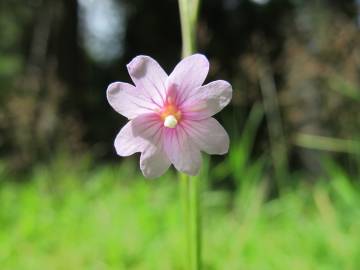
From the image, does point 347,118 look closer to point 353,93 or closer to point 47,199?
point 353,93

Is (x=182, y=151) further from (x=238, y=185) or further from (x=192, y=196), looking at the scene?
(x=238, y=185)

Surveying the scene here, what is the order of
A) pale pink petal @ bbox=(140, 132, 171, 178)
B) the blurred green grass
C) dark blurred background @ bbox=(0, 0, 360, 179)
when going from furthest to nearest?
dark blurred background @ bbox=(0, 0, 360, 179)
the blurred green grass
pale pink petal @ bbox=(140, 132, 171, 178)

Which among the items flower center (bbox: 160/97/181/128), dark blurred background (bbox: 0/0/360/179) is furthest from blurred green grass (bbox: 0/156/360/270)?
flower center (bbox: 160/97/181/128)

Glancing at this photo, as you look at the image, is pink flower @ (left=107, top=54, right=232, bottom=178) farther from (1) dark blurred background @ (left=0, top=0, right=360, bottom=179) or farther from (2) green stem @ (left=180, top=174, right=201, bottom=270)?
(1) dark blurred background @ (left=0, top=0, right=360, bottom=179)

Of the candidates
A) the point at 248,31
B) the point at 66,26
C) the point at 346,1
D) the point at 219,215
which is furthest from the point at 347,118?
the point at 248,31

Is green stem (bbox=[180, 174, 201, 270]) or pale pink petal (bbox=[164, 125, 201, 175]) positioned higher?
pale pink petal (bbox=[164, 125, 201, 175])

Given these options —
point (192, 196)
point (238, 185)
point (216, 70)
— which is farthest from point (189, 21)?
point (238, 185)

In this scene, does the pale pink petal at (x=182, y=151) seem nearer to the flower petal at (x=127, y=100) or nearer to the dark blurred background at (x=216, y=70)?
the flower petal at (x=127, y=100)

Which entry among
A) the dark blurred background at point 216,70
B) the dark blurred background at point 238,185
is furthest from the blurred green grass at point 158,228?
the dark blurred background at point 216,70

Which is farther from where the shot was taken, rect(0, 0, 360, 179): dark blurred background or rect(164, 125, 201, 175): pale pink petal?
rect(0, 0, 360, 179): dark blurred background
